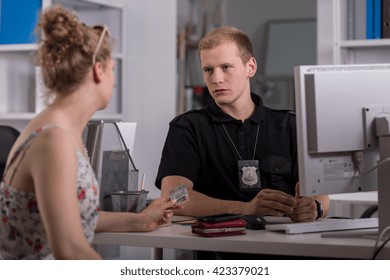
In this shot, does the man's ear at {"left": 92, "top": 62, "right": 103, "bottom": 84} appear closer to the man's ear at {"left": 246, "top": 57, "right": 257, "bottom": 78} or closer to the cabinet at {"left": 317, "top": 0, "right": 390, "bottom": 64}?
the man's ear at {"left": 246, "top": 57, "right": 257, "bottom": 78}

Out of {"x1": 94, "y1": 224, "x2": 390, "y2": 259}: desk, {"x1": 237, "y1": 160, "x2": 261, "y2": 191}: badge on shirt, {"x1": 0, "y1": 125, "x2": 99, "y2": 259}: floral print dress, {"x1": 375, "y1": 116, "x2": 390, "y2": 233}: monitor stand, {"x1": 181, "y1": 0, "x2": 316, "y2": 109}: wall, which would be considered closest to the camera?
{"x1": 0, "y1": 125, "x2": 99, "y2": 259}: floral print dress

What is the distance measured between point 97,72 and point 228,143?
40.7 inches

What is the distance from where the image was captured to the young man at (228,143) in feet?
9.09

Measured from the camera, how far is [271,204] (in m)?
2.46

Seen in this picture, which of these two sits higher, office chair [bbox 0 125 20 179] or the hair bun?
the hair bun

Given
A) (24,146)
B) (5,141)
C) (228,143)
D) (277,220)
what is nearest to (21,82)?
(5,141)

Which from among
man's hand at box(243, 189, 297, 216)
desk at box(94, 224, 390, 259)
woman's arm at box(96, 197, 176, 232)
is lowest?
desk at box(94, 224, 390, 259)

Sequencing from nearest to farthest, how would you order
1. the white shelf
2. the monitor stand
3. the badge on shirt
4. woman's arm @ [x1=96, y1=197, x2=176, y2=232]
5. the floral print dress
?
the floral print dress
the monitor stand
woman's arm @ [x1=96, y1=197, x2=176, y2=232]
the badge on shirt
the white shelf

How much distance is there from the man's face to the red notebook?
27.5 inches

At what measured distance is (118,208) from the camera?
7.85 feet

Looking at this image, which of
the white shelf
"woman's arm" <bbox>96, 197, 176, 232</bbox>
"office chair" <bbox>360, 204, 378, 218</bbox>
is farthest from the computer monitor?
the white shelf

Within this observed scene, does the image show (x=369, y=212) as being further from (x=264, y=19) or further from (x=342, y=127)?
(x=264, y=19)

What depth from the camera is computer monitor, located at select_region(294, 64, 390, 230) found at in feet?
7.06
